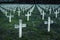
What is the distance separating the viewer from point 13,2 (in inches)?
775

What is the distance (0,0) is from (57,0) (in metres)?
6.70

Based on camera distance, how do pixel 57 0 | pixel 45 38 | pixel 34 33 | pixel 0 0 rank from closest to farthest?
pixel 45 38 < pixel 34 33 < pixel 0 0 < pixel 57 0

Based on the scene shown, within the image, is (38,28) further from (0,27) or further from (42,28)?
(0,27)

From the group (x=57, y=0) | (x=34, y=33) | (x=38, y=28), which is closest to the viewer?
(x=34, y=33)

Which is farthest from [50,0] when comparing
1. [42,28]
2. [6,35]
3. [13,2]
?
[6,35]

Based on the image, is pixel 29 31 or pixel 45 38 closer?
pixel 45 38

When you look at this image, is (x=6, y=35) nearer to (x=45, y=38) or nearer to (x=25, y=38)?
(x=25, y=38)

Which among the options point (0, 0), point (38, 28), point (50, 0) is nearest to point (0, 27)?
point (38, 28)

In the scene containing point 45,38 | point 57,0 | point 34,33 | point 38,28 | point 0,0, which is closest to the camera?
point 45,38

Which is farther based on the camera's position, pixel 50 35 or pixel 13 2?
pixel 13 2

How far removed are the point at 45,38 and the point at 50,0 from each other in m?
14.8

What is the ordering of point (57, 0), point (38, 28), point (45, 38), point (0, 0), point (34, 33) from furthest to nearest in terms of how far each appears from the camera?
point (57, 0) < point (0, 0) < point (38, 28) < point (34, 33) < point (45, 38)

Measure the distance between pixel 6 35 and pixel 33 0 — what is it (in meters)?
14.3

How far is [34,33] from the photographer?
673 cm
